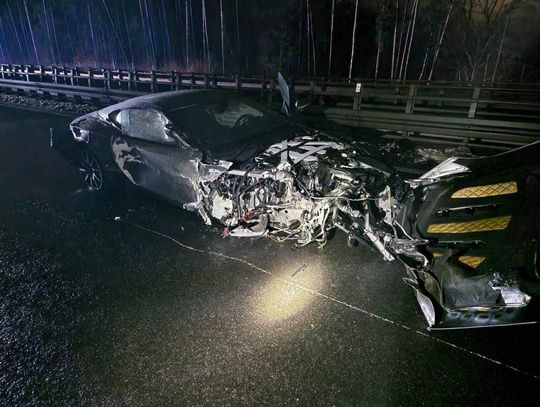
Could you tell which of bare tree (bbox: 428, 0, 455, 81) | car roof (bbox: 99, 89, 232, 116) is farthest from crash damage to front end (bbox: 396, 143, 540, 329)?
bare tree (bbox: 428, 0, 455, 81)

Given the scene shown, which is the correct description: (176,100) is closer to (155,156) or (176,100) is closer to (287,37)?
(155,156)

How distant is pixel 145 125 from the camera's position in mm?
4668

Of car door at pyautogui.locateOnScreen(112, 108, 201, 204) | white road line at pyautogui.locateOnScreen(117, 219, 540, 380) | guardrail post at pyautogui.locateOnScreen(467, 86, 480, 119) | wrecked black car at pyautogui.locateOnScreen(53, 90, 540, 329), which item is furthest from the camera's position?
guardrail post at pyautogui.locateOnScreen(467, 86, 480, 119)

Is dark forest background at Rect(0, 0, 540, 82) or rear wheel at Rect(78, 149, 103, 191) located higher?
dark forest background at Rect(0, 0, 540, 82)

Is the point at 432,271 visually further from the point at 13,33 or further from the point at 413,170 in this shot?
the point at 13,33

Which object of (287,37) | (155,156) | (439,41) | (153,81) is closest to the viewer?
(155,156)

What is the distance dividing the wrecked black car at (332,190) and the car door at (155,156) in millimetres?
17

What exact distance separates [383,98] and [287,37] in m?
23.6

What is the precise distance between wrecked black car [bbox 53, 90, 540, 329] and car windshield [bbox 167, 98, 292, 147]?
0.02m

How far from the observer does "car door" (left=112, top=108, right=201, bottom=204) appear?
4184mm

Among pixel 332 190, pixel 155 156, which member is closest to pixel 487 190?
pixel 332 190

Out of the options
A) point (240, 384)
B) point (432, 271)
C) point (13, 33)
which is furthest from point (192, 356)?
point (13, 33)

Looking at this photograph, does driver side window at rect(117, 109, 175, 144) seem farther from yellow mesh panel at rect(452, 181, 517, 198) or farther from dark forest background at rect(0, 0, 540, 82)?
dark forest background at rect(0, 0, 540, 82)

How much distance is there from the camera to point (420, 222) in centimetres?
308
